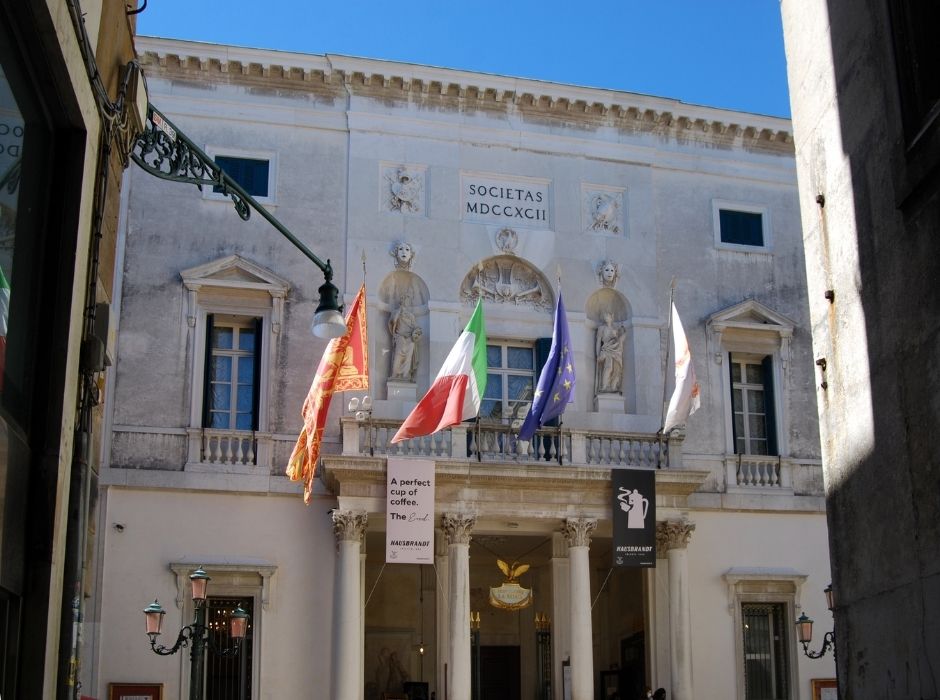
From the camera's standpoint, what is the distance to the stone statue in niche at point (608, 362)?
81.2 feet

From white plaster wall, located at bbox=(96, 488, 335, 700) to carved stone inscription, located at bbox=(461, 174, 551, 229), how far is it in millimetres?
6510

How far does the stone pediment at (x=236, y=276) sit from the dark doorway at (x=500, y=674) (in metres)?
8.80

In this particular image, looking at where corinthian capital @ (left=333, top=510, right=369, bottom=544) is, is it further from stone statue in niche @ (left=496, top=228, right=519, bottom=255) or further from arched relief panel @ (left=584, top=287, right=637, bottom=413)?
stone statue in niche @ (left=496, top=228, right=519, bottom=255)

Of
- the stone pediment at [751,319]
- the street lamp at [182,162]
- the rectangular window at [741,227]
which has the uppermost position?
the rectangular window at [741,227]

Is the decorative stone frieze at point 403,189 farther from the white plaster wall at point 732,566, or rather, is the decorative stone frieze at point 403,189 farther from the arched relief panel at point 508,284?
the white plaster wall at point 732,566

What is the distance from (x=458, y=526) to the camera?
22219mm

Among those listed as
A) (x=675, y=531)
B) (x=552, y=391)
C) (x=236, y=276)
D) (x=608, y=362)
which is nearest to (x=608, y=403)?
(x=608, y=362)

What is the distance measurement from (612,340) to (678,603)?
5.19 metres

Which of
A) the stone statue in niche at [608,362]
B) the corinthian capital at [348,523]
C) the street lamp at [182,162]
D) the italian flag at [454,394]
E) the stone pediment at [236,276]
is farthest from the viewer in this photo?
the stone statue in niche at [608,362]

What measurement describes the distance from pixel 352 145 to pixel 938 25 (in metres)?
17.3

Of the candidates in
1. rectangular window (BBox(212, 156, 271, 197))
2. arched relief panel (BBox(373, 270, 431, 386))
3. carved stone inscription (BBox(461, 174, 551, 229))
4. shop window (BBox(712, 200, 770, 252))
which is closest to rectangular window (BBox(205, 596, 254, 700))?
arched relief panel (BBox(373, 270, 431, 386))

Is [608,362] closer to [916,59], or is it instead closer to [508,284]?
[508,284]

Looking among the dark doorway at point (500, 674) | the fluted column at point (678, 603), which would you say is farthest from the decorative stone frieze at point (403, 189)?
the dark doorway at point (500, 674)

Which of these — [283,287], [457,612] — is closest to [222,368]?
[283,287]
